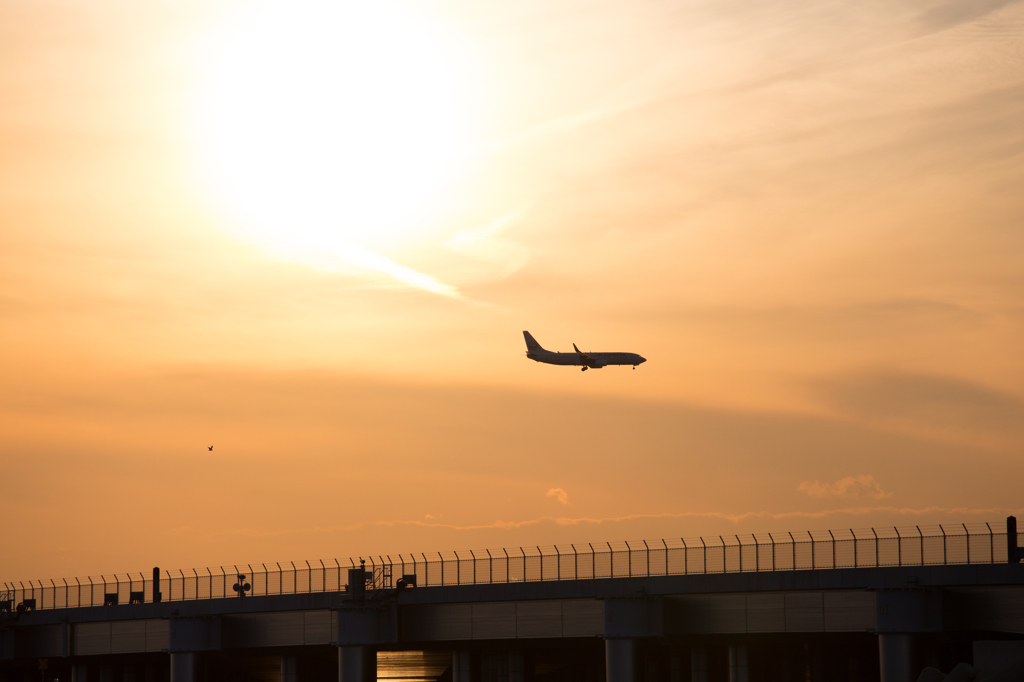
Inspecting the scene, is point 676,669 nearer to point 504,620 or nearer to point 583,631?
point 504,620

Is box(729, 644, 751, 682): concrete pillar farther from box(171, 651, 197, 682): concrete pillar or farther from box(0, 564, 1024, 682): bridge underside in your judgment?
box(171, 651, 197, 682): concrete pillar

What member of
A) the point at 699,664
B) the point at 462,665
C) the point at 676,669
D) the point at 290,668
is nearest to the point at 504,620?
the point at 462,665

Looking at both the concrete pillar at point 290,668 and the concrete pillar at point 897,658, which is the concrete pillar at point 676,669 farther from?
the concrete pillar at point 897,658

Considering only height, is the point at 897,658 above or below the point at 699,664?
above

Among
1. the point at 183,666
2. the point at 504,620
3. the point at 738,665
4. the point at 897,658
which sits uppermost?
the point at 504,620

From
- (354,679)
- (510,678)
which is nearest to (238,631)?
(354,679)

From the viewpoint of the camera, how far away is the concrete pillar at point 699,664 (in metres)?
97.3

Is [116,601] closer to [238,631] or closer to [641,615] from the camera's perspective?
[238,631]

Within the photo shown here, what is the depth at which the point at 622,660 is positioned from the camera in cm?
8962

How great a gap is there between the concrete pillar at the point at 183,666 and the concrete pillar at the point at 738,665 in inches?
1749

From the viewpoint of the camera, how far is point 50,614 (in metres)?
127

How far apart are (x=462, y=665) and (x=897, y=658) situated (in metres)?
36.4

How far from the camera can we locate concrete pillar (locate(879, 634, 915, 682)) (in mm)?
79062

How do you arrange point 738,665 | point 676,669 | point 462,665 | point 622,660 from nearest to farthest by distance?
point 622,660 < point 738,665 < point 462,665 < point 676,669
